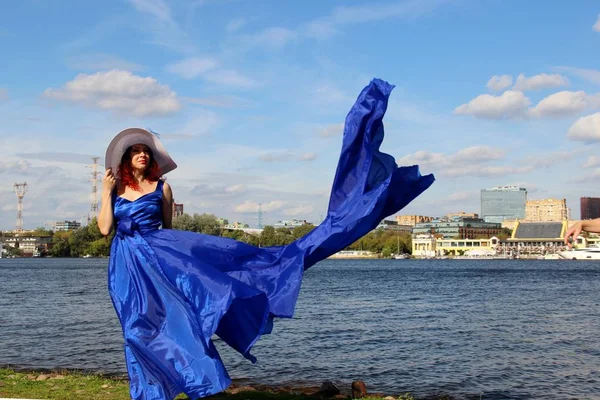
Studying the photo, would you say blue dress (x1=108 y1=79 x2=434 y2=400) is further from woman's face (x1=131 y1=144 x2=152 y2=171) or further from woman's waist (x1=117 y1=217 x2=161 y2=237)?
woman's face (x1=131 y1=144 x2=152 y2=171)

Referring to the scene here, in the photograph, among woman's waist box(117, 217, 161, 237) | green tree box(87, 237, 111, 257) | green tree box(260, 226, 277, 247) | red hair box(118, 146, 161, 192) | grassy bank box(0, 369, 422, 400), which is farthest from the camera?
green tree box(260, 226, 277, 247)

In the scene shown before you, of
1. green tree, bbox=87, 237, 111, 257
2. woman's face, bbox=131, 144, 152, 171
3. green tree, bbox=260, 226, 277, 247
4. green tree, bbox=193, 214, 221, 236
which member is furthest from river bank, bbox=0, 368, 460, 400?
green tree, bbox=87, 237, 111, 257

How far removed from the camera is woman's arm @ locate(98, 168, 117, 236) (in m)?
7.81

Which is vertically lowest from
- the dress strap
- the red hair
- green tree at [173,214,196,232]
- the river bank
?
the river bank

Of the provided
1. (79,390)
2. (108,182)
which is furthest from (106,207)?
(79,390)

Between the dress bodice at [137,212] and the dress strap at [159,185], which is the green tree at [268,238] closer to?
the dress strap at [159,185]

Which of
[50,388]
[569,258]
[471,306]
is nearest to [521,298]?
[471,306]

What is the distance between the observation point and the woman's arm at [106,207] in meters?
7.81

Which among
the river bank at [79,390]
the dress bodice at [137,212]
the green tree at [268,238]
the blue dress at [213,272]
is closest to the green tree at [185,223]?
the green tree at [268,238]

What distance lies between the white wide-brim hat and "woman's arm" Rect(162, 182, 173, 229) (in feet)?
1.02

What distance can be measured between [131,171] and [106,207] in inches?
20.7

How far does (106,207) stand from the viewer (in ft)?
25.7

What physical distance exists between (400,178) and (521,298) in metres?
41.5

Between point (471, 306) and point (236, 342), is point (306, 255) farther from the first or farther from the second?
point (471, 306)
